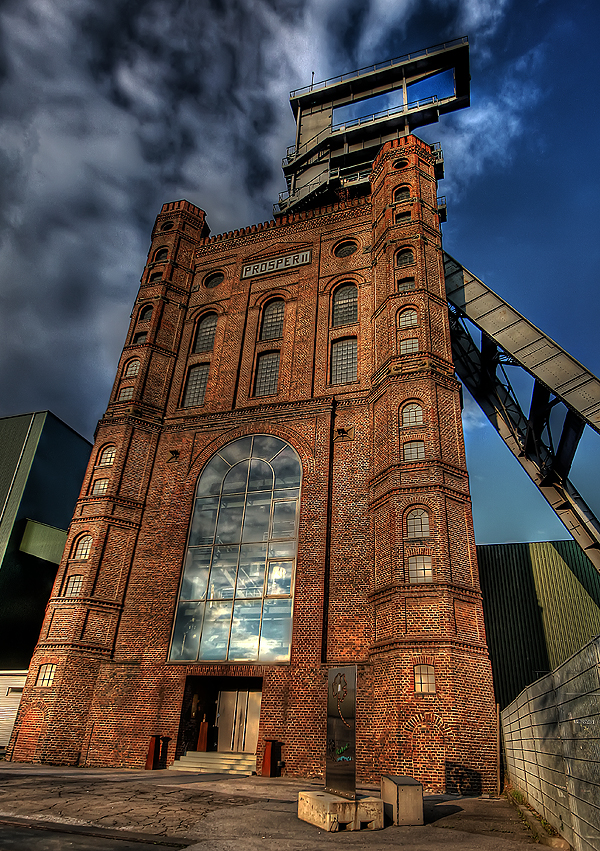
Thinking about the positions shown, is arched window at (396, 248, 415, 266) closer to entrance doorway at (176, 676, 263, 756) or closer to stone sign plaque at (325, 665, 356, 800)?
entrance doorway at (176, 676, 263, 756)

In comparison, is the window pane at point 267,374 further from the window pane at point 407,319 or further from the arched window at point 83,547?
the arched window at point 83,547

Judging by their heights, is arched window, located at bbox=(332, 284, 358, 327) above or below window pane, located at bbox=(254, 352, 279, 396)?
above

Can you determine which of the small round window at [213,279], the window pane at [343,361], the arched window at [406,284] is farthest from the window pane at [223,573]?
the small round window at [213,279]

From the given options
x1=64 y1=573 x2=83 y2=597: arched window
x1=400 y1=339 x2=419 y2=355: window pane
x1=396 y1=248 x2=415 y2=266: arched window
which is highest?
x1=396 y1=248 x2=415 y2=266: arched window

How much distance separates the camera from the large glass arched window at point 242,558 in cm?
1644

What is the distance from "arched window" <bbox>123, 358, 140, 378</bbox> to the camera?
2216cm

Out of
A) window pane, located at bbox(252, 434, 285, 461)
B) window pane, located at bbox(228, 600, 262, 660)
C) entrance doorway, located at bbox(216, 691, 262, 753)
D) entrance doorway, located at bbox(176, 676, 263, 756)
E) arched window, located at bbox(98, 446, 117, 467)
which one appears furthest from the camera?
arched window, located at bbox(98, 446, 117, 467)

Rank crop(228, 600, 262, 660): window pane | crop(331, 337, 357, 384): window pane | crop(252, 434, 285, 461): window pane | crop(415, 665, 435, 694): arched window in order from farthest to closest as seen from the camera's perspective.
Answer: crop(331, 337, 357, 384): window pane, crop(252, 434, 285, 461): window pane, crop(228, 600, 262, 660): window pane, crop(415, 665, 435, 694): arched window

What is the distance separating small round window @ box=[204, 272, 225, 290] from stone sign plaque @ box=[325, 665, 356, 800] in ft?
62.9

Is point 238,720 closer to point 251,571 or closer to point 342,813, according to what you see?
point 251,571

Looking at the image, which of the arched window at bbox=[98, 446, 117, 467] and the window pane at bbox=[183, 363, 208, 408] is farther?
the window pane at bbox=[183, 363, 208, 408]

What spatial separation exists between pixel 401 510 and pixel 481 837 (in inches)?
344

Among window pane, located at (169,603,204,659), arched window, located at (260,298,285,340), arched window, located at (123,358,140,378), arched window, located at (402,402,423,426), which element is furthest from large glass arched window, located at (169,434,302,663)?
arched window, located at (123,358,140,378)

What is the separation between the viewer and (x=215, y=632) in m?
16.8
